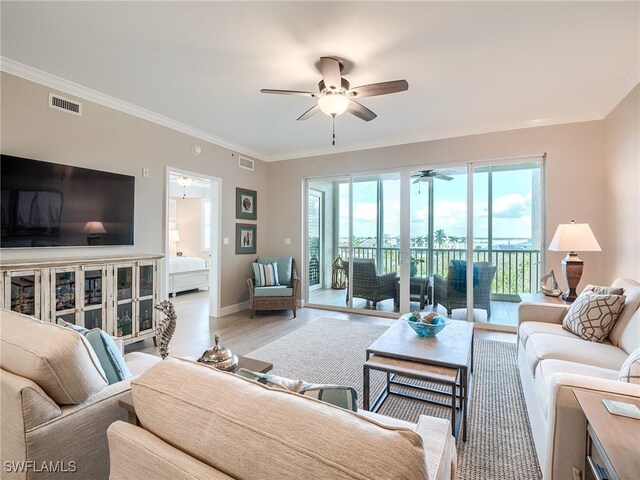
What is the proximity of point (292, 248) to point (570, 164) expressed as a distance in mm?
4286

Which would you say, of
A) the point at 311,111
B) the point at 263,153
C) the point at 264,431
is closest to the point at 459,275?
the point at 311,111

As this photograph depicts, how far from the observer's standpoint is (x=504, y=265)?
4.39m

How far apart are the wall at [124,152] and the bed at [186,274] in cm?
193

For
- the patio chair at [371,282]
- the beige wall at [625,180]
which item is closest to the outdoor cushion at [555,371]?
the beige wall at [625,180]

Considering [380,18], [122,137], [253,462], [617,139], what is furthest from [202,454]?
[617,139]

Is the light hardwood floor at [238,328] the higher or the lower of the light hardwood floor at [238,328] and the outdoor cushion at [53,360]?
the lower

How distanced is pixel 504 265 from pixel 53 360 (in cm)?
487

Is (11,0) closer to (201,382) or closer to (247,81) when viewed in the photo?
(247,81)

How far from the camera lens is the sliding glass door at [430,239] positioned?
432 cm

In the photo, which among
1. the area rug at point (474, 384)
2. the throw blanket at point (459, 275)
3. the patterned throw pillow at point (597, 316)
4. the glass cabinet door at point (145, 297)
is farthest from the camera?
the throw blanket at point (459, 275)

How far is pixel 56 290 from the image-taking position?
2693 mm

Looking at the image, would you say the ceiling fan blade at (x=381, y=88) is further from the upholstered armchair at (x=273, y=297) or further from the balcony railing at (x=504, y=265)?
the upholstered armchair at (x=273, y=297)

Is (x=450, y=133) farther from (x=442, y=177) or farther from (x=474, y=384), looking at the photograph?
(x=474, y=384)

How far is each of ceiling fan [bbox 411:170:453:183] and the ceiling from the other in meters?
0.95
